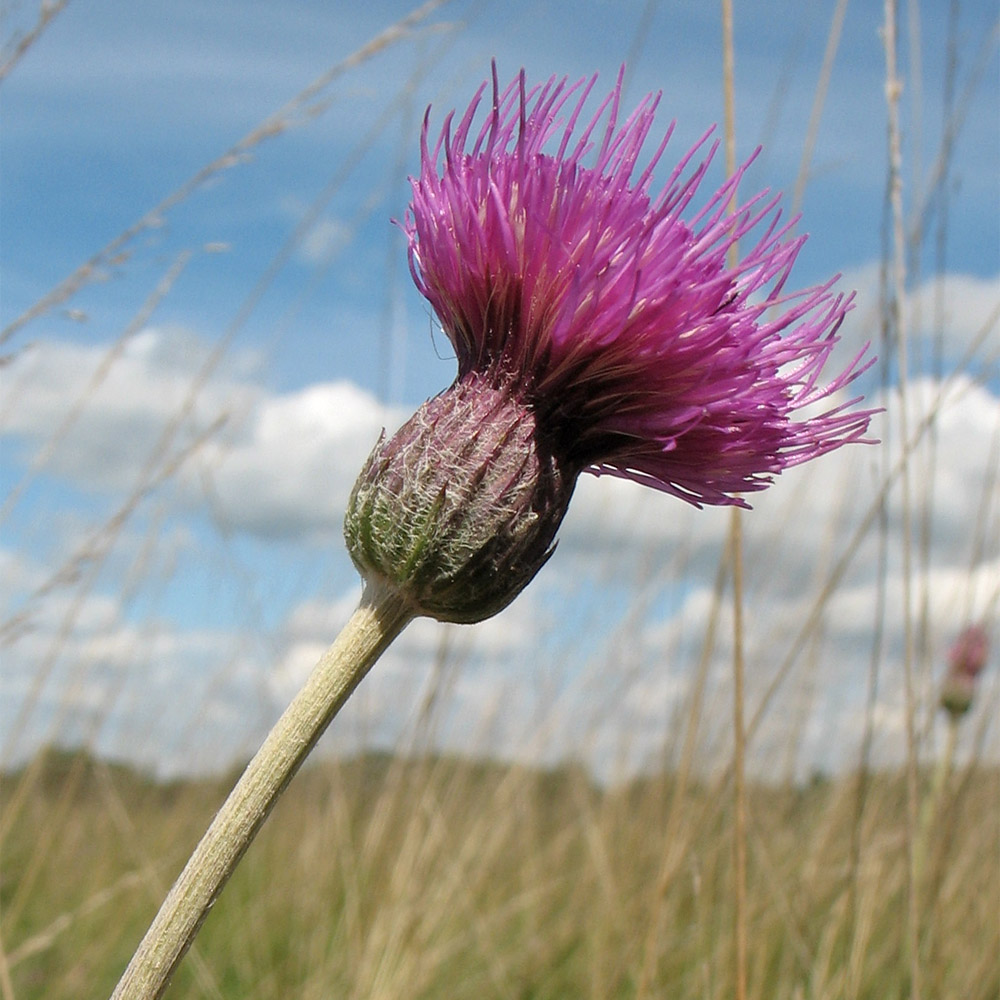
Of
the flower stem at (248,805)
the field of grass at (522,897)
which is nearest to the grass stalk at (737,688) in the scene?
the field of grass at (522,897)

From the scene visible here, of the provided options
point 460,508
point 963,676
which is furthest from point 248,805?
point 963,676

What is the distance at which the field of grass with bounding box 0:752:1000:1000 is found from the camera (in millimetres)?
2182

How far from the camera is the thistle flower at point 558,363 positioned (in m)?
0.97

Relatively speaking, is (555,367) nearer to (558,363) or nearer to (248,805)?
(558,363)

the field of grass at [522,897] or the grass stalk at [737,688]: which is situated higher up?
the grass stalk at [737,688]

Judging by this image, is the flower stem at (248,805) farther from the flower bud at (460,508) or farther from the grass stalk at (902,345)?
the grass stalk at (902,345)

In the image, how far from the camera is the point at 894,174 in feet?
5.82

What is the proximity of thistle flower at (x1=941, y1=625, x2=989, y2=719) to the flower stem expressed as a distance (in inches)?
110

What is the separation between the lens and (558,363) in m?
1.05

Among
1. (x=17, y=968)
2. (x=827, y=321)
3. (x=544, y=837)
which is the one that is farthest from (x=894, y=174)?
(x=544, y=837)

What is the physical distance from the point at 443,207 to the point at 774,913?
6.88 ft

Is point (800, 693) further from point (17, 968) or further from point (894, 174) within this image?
point (17, 968)

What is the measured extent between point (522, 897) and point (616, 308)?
2505mm

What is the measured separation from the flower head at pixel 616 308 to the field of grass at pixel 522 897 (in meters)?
0.74
